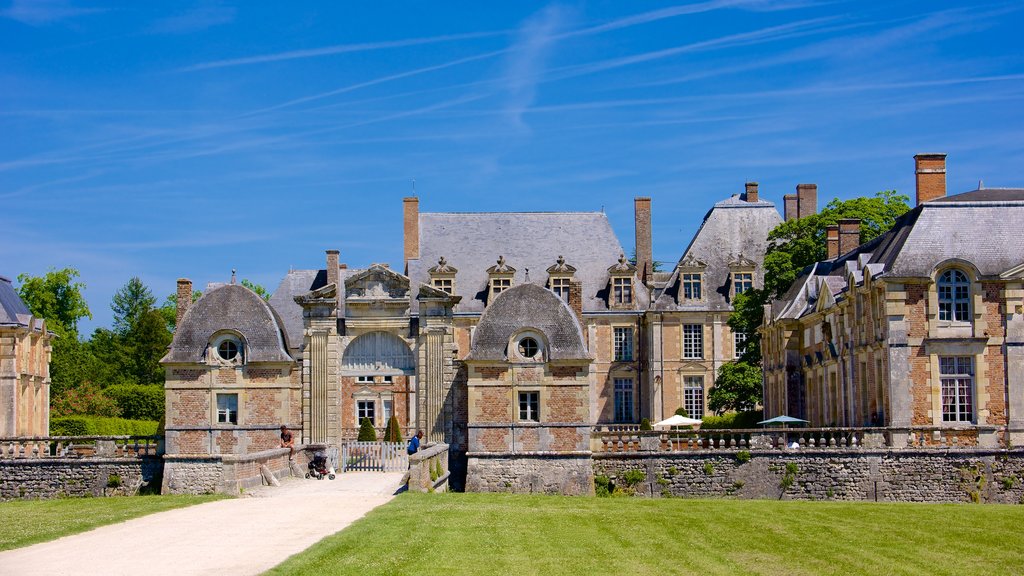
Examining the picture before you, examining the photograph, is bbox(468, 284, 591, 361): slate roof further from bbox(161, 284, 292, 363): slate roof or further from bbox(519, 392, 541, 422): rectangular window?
bbox(161, 284, 292, 363): slate roof

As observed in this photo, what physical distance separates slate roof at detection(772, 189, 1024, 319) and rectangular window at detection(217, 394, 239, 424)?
1531 cm

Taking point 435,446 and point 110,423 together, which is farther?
point 110,423

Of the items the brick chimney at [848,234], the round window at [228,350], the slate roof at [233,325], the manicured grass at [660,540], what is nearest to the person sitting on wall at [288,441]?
the slate roof at [233,325]

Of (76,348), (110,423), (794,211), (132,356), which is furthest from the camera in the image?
(132,356)

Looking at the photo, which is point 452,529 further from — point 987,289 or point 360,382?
point 360,382

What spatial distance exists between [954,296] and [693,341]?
21.8 m

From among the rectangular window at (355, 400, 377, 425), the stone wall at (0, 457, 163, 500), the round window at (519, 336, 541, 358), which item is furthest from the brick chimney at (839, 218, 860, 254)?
the stone wall at (0, 457, 163, 500)

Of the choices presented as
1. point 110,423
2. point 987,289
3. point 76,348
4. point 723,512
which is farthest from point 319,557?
point 76,348

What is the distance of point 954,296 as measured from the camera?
28.6 metres

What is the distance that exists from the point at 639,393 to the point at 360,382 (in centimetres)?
1117

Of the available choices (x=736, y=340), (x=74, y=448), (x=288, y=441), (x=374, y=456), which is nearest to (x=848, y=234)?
(x=736, y=340)

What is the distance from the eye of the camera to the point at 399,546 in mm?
16125

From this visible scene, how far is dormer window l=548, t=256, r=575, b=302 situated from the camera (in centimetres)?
5044

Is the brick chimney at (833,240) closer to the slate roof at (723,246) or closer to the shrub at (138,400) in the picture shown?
the slate roof at (723,246)
